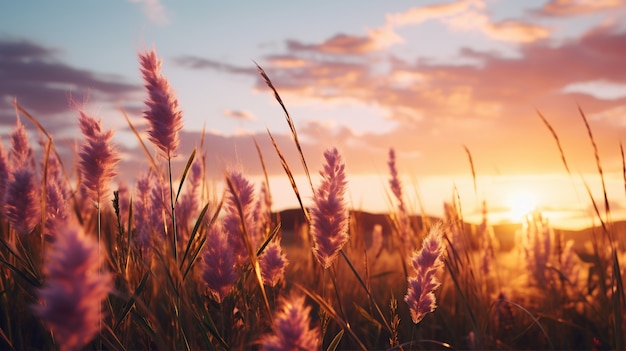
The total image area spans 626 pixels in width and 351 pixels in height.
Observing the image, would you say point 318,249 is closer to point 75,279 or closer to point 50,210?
point 75,279

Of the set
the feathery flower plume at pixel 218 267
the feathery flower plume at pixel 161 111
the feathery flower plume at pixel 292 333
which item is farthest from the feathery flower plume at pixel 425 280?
the feathery flower plume at pixel 161 111

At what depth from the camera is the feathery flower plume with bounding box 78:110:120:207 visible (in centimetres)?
175

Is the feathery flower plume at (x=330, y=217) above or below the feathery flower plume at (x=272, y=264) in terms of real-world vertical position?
above

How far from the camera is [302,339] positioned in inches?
38.5

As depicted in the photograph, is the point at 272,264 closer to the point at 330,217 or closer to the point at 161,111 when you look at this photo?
the point at 330,217

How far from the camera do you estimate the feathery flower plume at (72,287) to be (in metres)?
0.82

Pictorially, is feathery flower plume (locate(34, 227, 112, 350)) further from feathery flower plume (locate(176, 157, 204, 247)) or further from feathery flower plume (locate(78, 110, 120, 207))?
feathery flower plume (locate(176, 157, 204, 247))

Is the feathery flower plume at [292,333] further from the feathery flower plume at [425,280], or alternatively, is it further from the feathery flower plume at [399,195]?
the feathery flower plume at [399,195]

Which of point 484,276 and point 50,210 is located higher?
point 50,210

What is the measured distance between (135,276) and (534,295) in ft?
12.7

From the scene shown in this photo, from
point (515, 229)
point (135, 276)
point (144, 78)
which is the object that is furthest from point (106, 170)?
point (515, 229)

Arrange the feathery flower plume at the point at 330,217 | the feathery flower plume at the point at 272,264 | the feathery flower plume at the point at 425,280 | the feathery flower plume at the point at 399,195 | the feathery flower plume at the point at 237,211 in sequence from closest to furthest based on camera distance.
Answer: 1. the feathery flower plume at the point at 330,217
2. the feathery flower plume at the point at 425,280
3. the feathery flower plume at the point at 272,264
4. the feathery flower plume at the point at 237,211
5. the feathery flower plume at the point at 399,195

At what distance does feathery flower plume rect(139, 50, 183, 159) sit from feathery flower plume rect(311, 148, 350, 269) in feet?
1.61

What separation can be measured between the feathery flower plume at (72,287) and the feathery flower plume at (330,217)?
0.72 m
